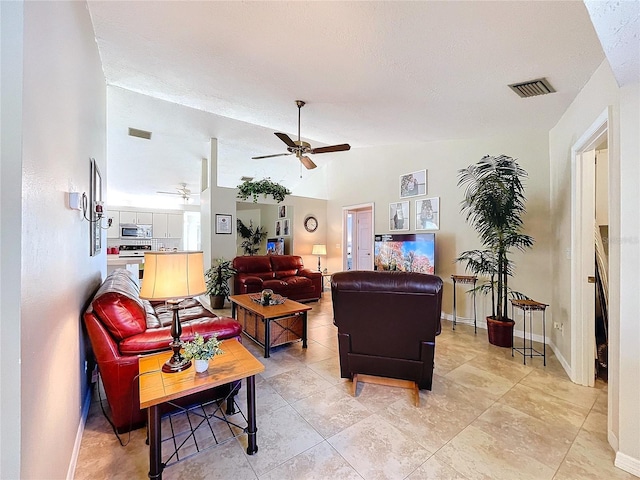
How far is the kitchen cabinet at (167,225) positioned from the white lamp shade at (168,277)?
8540 mm

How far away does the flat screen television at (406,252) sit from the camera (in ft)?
14.3

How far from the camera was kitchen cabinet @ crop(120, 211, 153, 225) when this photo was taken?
27.7ft

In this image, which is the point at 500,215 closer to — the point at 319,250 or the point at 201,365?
the point at 201,365

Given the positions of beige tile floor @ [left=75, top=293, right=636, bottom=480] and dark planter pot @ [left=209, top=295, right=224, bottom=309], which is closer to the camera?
beige tile floor @ [left=75, top=293, right=636, bottom=480]

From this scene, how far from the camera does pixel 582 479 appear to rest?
1.50 m

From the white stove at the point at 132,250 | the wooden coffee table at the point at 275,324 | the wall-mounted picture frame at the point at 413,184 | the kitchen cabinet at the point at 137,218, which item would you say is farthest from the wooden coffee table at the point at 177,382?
the kitchen cabinet at the point at 137,218

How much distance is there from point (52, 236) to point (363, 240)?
20.1 ft

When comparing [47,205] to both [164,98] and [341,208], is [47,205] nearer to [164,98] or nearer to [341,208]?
[164,98]

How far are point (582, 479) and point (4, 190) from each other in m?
2.87

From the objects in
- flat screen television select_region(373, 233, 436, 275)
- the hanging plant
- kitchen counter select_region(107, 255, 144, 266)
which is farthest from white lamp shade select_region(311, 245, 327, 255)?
kitchen counter select_region(107, 255, 144, 266)

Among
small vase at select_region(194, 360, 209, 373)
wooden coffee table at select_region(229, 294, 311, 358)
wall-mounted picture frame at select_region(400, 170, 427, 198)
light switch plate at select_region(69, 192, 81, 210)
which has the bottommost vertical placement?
wooden coffee table at select_region(229, 294, 311, 358)

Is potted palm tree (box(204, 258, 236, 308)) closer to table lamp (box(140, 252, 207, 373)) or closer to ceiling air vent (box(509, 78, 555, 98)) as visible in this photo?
table lamp (box(140, 252, 207, 373))

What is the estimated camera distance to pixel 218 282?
521 centimetres

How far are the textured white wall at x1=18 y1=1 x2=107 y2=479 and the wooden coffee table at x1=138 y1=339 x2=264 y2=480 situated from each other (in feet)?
1.17
